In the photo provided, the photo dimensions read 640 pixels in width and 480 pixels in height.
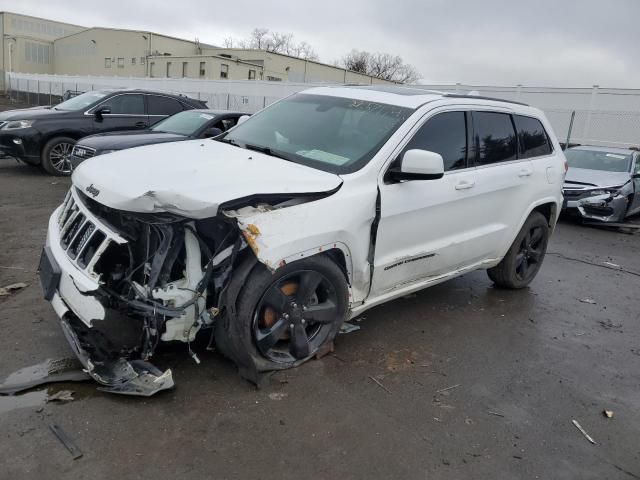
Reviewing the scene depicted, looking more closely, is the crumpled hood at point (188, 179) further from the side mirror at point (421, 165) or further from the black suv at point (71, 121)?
the black suv at point (71, 121)

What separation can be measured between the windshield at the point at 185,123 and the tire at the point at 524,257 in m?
5.50

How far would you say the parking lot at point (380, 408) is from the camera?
2684 millimetres

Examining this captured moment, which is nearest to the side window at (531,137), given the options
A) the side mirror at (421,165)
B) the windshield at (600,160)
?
the side mirror at (421,165)

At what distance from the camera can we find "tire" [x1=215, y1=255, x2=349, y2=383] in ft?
10.3

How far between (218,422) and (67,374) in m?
1.05

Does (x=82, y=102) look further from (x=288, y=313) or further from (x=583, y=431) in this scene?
(x=583, y=431)

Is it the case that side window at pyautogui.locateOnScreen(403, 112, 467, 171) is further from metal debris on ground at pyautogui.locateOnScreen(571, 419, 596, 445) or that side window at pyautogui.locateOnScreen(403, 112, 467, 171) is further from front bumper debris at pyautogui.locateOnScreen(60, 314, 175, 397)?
front bumper debris at pyautogui.locateOnScreen(60, 314, 175, 397)

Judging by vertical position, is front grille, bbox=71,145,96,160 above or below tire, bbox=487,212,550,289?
above

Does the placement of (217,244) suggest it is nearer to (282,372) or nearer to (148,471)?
(282,372)

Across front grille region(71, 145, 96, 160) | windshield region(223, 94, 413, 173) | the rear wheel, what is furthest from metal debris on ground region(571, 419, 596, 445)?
front grille region(71, 145, 96, 160)

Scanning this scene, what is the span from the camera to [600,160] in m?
10.8

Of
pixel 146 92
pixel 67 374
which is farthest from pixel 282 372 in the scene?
pixel 146 92

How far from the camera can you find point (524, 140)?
16.8 feet

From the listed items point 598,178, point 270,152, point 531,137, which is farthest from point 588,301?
point 598,178
